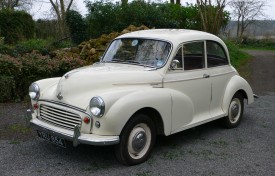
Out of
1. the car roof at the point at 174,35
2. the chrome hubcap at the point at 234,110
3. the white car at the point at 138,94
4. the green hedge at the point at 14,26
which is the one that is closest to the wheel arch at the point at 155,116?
the white car at the point at 138,94

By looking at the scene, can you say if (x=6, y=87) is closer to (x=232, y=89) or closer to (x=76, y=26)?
(x=232, y=89)

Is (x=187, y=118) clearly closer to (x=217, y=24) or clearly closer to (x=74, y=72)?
(x=74, y=72)

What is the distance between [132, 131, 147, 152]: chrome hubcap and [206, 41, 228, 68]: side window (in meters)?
2.00

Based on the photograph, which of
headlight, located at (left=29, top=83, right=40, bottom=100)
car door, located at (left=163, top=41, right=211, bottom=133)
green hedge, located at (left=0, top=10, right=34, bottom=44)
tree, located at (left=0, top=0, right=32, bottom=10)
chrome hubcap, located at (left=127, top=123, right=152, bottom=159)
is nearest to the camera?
chrome hubcap, located at (left=127, top=123, right=152, bottom=159)

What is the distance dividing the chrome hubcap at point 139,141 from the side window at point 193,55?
1418 mm

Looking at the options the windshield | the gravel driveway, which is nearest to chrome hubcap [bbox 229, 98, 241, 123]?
the gravel driveway

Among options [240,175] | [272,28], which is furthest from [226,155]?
[272,28]

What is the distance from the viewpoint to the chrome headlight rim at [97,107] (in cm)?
460

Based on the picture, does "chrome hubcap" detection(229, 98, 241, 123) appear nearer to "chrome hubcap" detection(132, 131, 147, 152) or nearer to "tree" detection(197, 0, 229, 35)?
"chrome hubcap" detection(132, 131, 147, 152)

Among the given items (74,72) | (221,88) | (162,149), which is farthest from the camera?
(221,88)

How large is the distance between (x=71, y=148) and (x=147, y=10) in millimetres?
11104

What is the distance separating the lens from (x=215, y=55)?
667 centimetres

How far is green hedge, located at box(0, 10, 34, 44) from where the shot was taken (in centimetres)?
1848

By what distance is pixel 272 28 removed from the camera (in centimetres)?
4103
